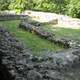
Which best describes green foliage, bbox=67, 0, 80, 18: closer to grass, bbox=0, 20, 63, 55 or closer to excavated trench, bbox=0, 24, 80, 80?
grass, bbox=0, 20, 63, 55

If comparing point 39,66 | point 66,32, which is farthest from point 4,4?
point 39,66

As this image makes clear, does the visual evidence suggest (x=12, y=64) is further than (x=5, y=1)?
No

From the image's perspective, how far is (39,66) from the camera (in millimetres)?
9828

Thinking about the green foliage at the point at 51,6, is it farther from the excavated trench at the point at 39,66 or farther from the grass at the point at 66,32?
the excavated trench at the point at 39,66

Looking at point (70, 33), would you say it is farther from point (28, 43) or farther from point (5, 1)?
point (5, 1)

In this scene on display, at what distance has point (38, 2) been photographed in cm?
2920

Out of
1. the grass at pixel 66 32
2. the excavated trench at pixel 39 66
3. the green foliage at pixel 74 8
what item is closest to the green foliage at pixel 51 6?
the green foliage at pixel 74 8

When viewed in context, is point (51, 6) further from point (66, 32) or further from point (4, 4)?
point (66, 32)

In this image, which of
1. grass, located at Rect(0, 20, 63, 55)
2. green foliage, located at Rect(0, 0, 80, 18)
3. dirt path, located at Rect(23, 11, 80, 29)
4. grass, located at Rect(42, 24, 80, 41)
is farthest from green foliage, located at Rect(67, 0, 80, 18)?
grass, located at Rect(0, 20, 63, 55)

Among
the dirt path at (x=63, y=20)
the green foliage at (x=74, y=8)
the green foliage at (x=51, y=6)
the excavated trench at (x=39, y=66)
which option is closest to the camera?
the excavated trench at (x=39, y=66)

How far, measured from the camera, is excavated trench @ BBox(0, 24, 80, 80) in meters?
8.00

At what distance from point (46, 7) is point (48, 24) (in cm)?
726

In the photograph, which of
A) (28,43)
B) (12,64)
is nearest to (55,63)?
(12,64)

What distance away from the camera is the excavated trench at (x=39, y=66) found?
26.2 ft
